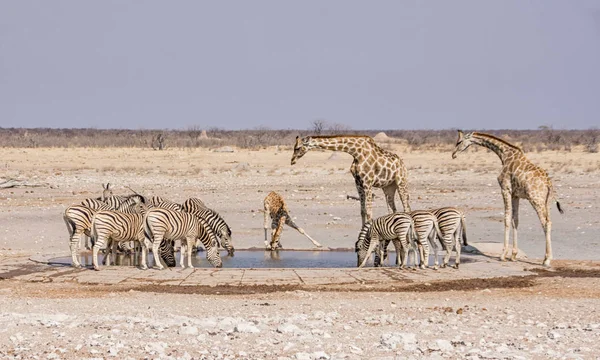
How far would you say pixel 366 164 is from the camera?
57.7 ft

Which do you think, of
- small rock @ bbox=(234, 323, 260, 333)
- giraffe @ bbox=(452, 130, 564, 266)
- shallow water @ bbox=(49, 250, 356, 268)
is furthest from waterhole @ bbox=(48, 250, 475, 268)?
small rock @ bbox=(234, 323, 260, 333)

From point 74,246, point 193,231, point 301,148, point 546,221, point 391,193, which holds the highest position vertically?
point 301,148

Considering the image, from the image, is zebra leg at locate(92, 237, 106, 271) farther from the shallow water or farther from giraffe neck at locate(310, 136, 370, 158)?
giraffe neck at locate(310, 136, 370, 158)

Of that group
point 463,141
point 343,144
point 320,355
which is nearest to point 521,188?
point 463,141

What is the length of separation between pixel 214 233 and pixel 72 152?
40509 mm

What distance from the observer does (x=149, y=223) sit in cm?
1482

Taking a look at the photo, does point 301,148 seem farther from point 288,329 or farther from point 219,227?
point 288,329

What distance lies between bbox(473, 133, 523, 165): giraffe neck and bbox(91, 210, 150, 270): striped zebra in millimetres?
6766

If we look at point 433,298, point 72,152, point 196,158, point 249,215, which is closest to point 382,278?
point 433,298

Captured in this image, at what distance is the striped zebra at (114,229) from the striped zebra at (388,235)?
3695mm

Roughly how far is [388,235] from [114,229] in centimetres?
463

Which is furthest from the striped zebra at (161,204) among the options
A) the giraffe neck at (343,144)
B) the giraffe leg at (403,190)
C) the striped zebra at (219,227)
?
the giraffe leg at (403,190)

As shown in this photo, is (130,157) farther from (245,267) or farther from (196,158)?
(245,267)

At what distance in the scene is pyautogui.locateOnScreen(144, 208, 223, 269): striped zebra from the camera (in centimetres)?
1485
